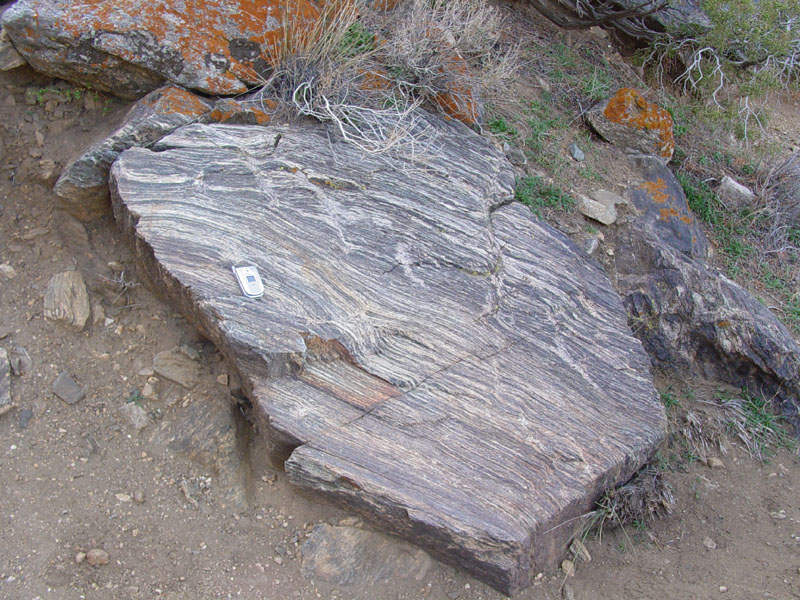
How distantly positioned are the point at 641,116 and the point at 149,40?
147 inches

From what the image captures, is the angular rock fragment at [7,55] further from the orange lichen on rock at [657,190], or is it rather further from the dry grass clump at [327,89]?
the orange lichen on rock at [657,190]

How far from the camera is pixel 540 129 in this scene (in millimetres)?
5270

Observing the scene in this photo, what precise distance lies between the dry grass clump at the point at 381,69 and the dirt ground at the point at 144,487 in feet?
3.73

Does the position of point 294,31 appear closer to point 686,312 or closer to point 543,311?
point 543,311

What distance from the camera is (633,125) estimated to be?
5.42 meters

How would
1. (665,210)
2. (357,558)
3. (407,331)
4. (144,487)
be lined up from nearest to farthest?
(357,558)
(144,487)
(407,331)
(665,210)

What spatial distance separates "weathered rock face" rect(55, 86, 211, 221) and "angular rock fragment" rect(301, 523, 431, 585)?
224 centimetres

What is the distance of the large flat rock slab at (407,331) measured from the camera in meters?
3.09

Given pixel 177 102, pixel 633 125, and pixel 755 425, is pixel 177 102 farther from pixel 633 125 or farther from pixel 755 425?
pixel 755 425

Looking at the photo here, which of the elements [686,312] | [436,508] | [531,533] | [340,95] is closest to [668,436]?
[686,312]

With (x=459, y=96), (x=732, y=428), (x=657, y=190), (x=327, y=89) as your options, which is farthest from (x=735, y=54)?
(x=327, y=89)

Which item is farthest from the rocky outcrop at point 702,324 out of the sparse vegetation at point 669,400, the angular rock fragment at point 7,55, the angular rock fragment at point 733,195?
the angular rock fragment at point 7,55

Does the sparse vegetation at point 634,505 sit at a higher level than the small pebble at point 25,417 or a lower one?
higher

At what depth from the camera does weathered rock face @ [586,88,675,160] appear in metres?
5.42
